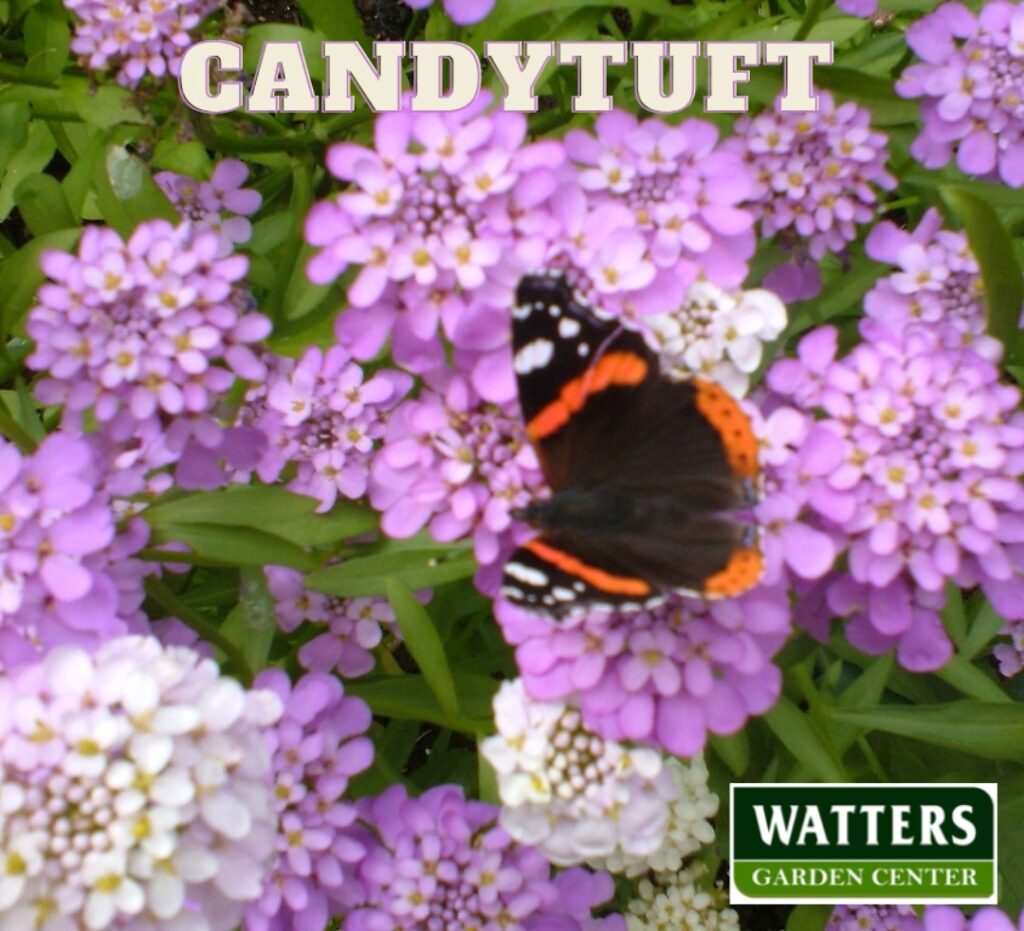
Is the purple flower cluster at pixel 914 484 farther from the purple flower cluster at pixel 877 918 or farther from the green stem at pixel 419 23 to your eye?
the green stem at pixel 419 23

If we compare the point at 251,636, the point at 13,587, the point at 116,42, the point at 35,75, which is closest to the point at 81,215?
the point at 35,75

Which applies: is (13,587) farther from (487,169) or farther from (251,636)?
(487,169)

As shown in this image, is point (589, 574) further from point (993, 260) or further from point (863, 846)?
point (863, 846)

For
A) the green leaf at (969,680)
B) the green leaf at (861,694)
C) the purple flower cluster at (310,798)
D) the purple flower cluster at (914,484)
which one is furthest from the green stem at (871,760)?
the purple flower cluster at (310,798)

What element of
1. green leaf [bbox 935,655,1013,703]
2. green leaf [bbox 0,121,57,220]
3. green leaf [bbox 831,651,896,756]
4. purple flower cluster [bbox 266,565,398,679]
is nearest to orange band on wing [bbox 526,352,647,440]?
purple flower cluster [bbox 266,565,398,679]

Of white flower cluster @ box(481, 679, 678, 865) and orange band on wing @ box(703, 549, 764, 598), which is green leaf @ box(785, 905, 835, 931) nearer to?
white flower cluster @ box(481, 679, 678, 865)

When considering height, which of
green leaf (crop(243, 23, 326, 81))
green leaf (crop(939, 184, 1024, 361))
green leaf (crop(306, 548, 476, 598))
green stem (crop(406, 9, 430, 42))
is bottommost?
green leaf (crop(306, 548, 476, 598))
